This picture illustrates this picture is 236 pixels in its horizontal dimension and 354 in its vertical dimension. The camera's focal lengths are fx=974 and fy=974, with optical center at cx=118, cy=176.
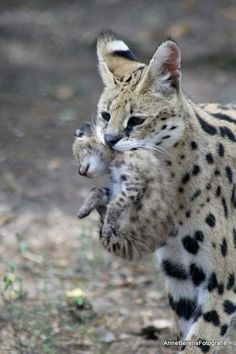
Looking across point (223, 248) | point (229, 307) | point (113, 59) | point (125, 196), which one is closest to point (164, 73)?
point (113, 59)

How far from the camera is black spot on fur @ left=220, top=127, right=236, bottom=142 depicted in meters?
6.03

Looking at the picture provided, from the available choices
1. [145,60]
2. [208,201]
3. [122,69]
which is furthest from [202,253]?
[145,60]

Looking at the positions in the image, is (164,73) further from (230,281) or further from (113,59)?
(230,281)

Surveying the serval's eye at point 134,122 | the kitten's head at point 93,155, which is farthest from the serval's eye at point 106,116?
the kitten's head at point 93,155

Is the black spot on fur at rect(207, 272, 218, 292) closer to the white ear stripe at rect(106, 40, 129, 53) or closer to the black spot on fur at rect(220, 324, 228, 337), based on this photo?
the black spot on fur at rect(220, 324, 228, 337)

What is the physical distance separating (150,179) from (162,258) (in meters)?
0.79

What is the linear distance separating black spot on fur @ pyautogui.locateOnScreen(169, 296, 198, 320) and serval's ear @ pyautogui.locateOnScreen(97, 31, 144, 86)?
4.73ft

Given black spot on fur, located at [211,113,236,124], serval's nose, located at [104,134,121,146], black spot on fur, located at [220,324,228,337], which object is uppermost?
black spot on fur, located at [211,113,236,124]

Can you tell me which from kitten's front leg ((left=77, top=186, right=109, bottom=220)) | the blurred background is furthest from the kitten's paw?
the blurred background

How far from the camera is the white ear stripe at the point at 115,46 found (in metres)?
6.03

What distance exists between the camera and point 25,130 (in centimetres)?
995

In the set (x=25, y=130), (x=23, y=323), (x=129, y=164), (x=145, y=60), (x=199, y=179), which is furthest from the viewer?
(x=145, y=60)

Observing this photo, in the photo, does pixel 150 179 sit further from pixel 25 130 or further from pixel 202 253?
pixel 25 130

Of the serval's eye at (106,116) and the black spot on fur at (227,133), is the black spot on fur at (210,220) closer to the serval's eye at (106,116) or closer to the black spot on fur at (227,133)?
the black spot on fur at (227,133)
